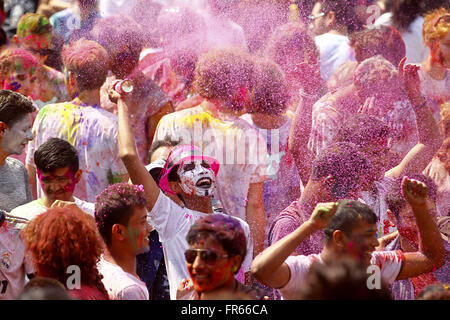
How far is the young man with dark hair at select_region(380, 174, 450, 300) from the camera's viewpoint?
3.87 m

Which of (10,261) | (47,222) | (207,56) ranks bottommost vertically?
(10,261)

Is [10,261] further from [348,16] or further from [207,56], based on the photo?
[348,16]

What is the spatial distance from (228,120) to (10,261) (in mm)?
1669

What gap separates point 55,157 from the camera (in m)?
4.01

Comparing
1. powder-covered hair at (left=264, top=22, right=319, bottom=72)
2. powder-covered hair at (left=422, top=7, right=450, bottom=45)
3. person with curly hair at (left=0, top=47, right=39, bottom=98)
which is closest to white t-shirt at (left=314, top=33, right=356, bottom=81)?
powder-covered hair at (left=264, top=22, right=319, bottom=72)

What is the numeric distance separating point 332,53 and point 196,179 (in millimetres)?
2838

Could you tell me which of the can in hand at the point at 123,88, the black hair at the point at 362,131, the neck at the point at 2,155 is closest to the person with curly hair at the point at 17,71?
the neck at the point at 2,155

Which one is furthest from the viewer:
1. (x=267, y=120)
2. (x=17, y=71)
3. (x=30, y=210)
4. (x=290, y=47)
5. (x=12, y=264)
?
(x=290, y=47)

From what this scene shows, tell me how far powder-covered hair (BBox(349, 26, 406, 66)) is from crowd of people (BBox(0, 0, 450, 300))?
0.06 feet

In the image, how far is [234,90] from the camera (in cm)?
486

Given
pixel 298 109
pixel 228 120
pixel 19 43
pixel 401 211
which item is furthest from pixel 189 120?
pixel 19 43

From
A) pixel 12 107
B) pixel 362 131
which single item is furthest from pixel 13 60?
pixel 362 131

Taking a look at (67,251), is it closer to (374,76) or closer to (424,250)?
(424,250)

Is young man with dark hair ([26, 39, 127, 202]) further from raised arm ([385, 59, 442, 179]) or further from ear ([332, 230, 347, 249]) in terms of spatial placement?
ear ([332, 230, 347, 249])
